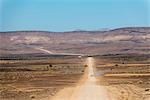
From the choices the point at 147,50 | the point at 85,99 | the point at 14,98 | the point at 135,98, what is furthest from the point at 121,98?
the point at 147,50

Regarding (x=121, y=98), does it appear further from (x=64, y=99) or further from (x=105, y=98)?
(x=64, y=99)

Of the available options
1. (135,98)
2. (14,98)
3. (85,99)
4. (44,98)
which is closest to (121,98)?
(135,98)

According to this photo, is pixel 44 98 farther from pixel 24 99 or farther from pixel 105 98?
pixel 105 98

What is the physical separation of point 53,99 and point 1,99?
3320 mm

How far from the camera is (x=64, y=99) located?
23.2 metres

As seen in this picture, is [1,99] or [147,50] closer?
[1,99]

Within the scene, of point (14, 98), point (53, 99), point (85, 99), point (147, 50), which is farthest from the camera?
point (147, 50)

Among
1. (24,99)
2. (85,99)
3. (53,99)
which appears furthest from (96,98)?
(24,99)

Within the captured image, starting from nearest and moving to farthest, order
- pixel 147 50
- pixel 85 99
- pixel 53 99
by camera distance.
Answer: pixel 85 99
pixel 53 99
pixel 147 50

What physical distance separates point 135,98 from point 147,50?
17590 cm

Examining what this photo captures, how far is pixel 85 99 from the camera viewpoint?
22.3 m

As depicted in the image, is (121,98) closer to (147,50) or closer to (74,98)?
(74,98)

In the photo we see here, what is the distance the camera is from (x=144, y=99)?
24016 millimetres

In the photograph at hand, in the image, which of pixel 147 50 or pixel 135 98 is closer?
pixel 135 98
